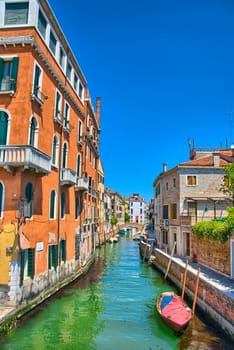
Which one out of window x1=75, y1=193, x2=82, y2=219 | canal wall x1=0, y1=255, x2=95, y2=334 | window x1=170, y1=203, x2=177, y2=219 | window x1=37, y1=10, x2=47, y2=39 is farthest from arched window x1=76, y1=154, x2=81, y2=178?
window x1=37, y1=10, x2=47, y2=39

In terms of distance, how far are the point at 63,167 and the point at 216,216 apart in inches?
526

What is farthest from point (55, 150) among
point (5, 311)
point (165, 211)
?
point (165, 211)

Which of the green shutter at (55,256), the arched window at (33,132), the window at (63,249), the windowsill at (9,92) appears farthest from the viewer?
the window at (63,249)

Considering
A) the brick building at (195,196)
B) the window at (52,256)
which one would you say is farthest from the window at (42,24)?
the brick building at (195,196)

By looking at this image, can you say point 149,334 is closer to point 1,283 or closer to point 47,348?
point 47,348

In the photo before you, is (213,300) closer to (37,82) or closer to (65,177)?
(65,177)

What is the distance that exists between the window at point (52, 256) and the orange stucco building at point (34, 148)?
0.02m

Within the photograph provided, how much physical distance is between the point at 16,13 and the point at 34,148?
22.1 feet

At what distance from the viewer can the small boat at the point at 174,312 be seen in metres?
10.9

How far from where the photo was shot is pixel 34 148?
485 inches

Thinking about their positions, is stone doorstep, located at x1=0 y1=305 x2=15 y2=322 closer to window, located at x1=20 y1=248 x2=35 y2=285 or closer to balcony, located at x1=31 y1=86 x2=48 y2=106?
window, located at x1=20 y1=248 x2=35 y2=285

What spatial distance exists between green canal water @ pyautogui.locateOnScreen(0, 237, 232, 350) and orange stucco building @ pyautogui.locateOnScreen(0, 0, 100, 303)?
1.26 m

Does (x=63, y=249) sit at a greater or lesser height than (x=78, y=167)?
lesser

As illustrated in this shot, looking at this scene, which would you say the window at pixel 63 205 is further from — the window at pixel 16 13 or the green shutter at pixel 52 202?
the window at pixel 16 13
